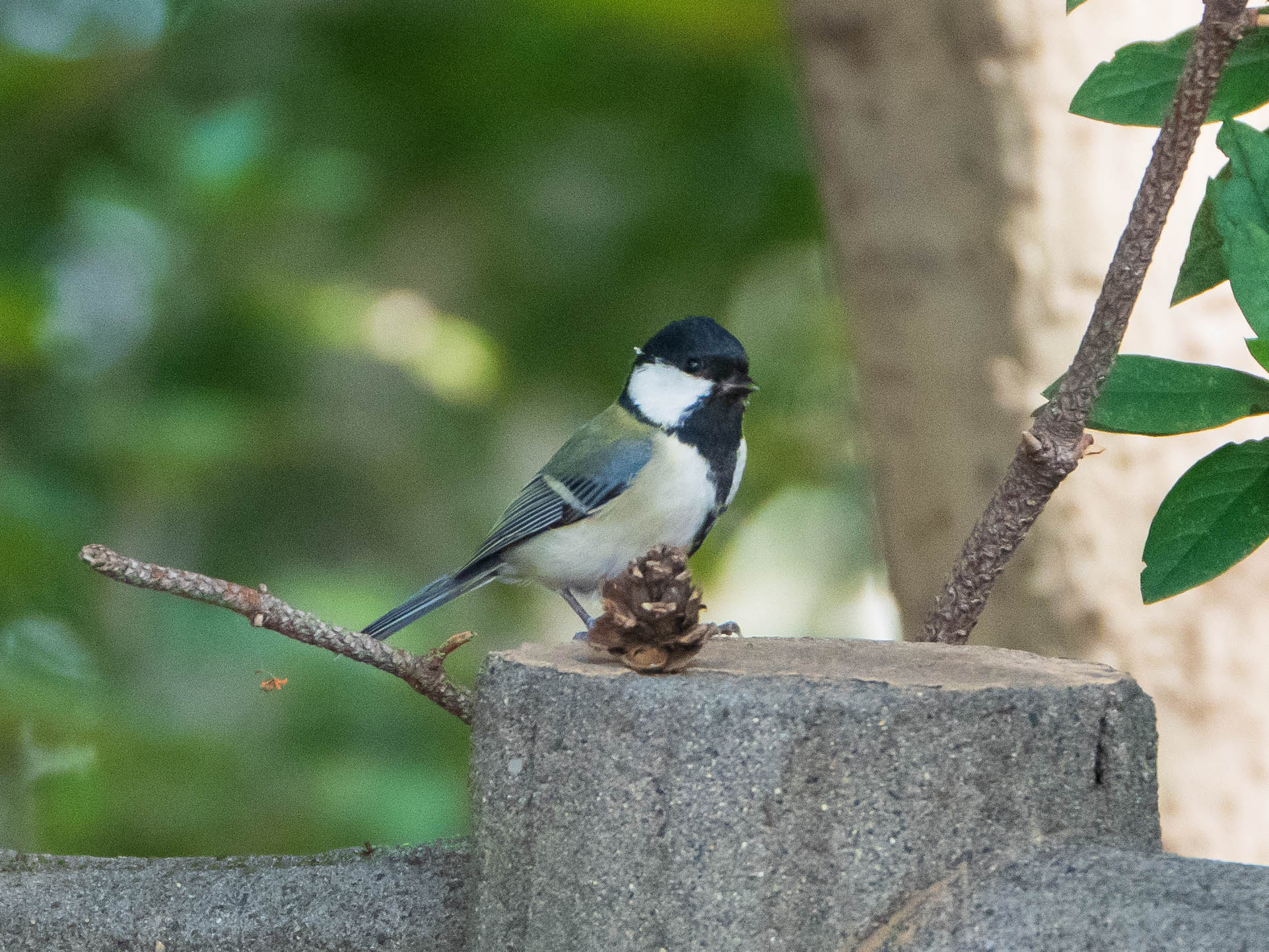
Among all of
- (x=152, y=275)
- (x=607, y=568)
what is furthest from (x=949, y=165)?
(x=152, y=275)

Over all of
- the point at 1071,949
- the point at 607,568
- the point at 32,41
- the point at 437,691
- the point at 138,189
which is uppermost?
the point at 32,41

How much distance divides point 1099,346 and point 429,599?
0.87 m

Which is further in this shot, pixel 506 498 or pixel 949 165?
pixel 506 498

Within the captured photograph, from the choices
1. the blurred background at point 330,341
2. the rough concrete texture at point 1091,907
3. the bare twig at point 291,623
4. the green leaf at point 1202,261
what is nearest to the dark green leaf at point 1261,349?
the green leaf at point 1202,261

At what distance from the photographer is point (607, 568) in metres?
1.24

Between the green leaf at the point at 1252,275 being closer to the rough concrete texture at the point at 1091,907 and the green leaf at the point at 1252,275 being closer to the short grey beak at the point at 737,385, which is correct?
the rough concrete texture at the point at 1091,907

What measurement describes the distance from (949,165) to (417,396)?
162 centimetres

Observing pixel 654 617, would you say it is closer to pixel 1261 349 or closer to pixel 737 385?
pixel 1261 349

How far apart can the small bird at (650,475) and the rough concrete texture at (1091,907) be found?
2.19 feet

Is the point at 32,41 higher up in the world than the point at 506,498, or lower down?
higher up

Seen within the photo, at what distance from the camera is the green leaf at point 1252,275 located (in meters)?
0.60

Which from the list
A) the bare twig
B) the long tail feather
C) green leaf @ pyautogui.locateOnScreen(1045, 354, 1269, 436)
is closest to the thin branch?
green leaf @ pyautogui.locateOnScreen(1045, 354, 1269, 436)

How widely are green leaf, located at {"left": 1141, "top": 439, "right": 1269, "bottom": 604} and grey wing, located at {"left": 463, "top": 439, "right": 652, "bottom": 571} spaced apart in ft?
2.15

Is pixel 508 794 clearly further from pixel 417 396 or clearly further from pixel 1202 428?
pixel 417 396
